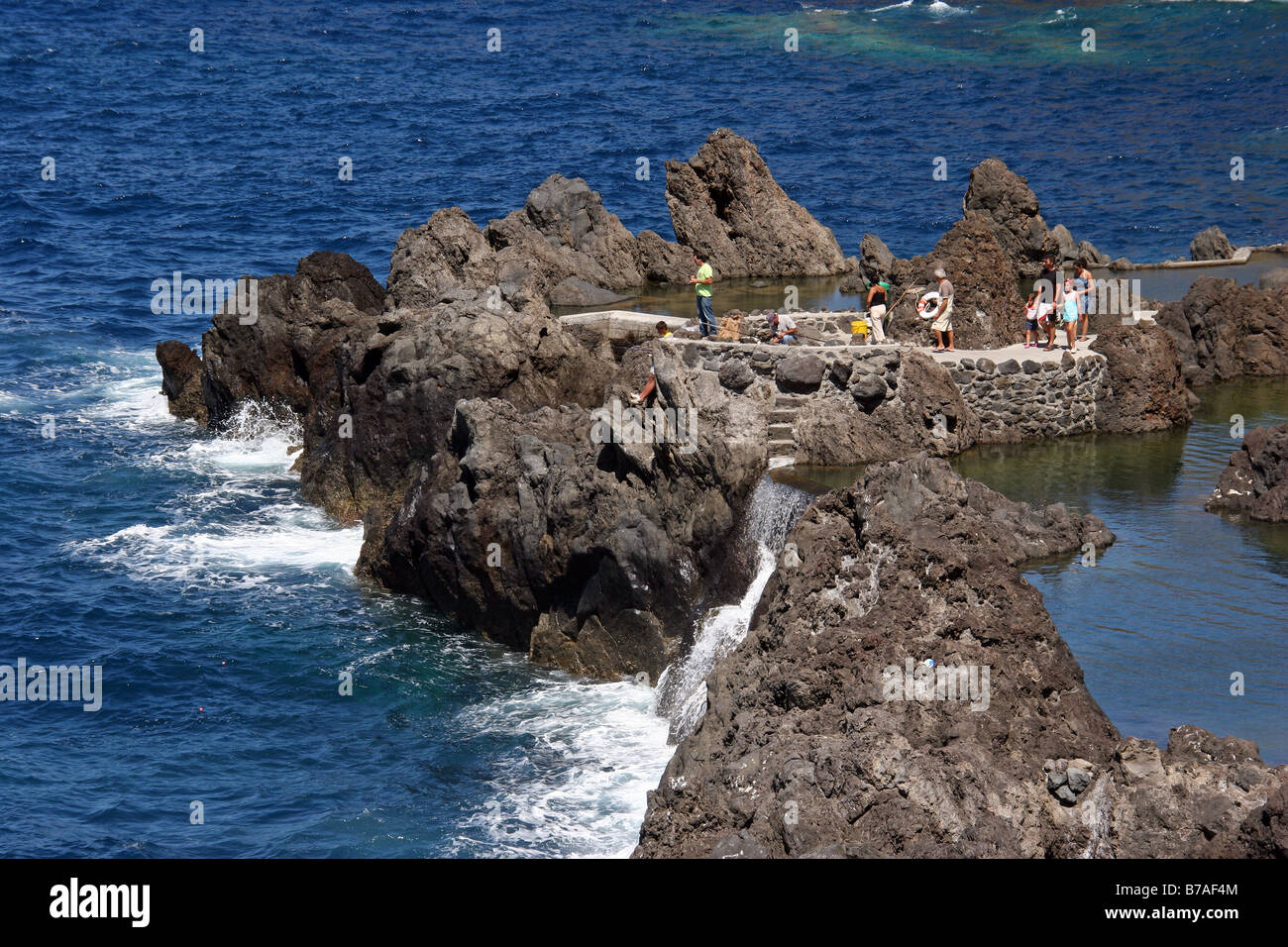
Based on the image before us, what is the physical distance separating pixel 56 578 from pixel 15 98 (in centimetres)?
6727

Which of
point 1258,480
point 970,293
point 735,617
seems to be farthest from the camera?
point 970,293

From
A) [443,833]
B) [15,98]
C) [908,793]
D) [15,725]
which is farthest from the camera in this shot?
[15,98]

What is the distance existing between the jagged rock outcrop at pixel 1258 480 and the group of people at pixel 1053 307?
6.71m

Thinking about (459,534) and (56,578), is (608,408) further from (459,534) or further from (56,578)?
(56,578)

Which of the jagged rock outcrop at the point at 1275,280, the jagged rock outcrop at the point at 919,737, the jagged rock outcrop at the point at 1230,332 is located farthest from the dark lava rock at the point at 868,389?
the jagged rock outcrop at the point at 1275,280

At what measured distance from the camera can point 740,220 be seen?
55.3 meters

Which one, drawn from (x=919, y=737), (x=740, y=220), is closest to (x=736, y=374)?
(x=919, y=737)

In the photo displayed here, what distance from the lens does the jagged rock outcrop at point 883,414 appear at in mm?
35406

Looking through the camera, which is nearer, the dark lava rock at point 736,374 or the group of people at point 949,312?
the dark lava rock at point 736,374

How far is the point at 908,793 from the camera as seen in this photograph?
16516 millimetres

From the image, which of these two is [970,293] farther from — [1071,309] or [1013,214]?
[1013,214]

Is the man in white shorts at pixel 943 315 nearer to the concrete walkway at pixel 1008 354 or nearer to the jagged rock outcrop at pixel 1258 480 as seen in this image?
the concrete walkway at pixel 1008 354

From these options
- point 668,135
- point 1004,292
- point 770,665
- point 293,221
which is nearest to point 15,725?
point 770,665

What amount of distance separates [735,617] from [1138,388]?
48.6 ft
